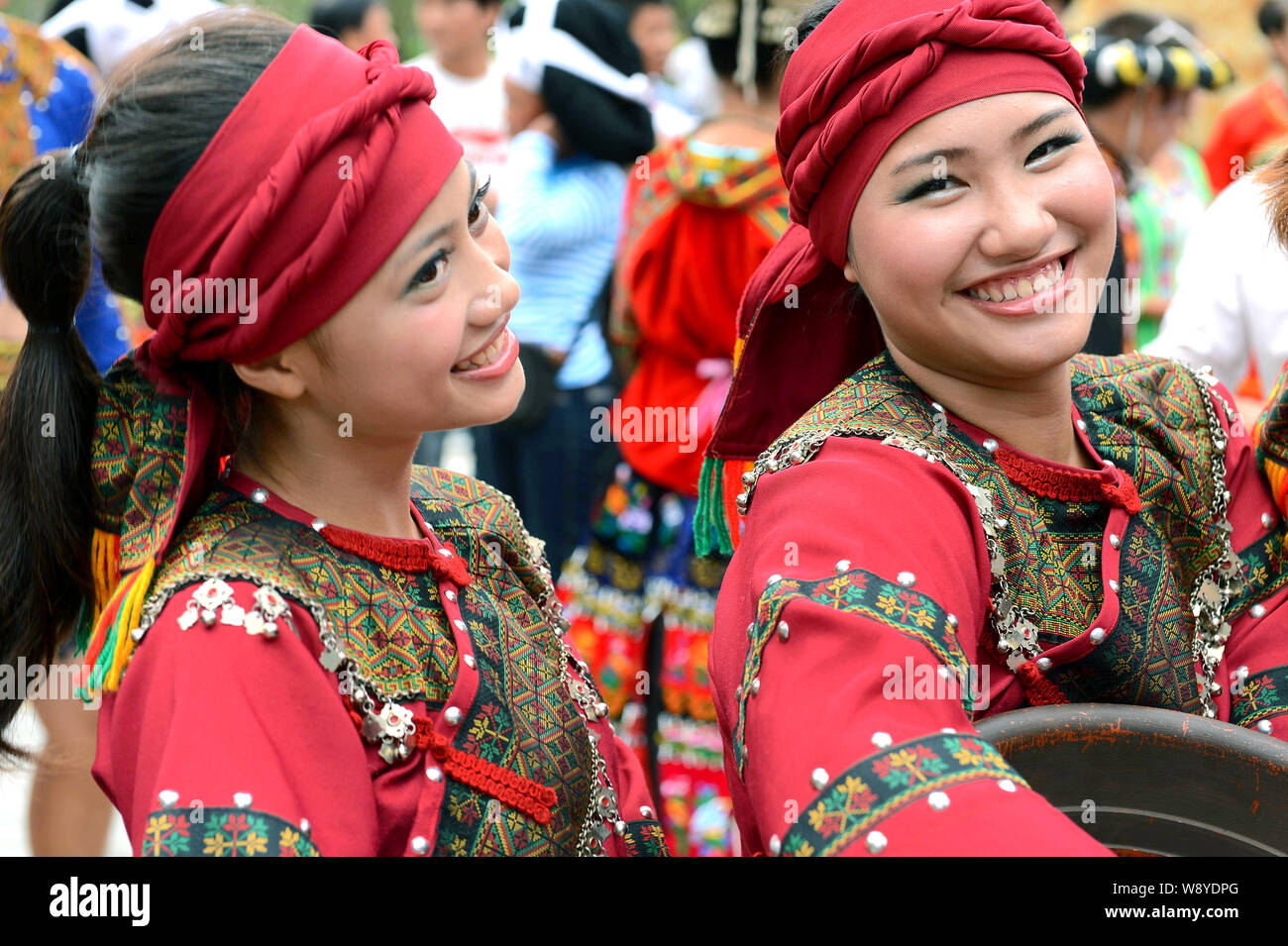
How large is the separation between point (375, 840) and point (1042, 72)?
3.94ft

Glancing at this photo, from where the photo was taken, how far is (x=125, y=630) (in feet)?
5.11

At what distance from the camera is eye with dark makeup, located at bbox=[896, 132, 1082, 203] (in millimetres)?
1714

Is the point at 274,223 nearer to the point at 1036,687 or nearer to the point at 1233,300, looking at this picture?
the point at 1036,687

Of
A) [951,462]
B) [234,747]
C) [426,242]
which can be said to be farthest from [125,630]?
[951,462]

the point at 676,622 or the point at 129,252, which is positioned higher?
the point at 129,252

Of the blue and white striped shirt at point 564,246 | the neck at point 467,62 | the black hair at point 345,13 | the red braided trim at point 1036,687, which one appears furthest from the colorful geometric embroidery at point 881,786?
the black hair at point 345,13

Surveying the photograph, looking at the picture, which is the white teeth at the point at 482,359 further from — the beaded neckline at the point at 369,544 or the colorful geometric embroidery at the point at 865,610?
the colorful geometric embroidery at the point at 865,610

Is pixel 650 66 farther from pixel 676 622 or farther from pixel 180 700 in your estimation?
pixel 180 700

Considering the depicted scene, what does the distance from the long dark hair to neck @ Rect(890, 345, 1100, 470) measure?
89 cm

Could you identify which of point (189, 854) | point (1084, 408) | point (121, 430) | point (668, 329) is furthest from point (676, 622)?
point (189, 854)

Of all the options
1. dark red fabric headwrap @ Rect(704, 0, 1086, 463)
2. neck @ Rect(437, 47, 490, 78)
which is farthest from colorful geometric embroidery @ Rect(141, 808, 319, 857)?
neck @ Rect(437, 47, 490, 78)

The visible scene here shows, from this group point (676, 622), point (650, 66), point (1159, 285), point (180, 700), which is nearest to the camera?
point (180, 700)

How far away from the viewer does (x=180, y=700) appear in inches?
57.1

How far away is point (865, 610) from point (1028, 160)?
0.63 m
